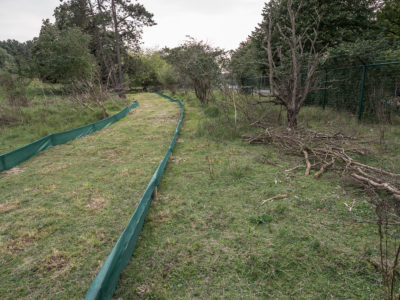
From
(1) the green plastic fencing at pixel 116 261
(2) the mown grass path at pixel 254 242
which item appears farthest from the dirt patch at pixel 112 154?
(1) the green plastic fencing at pixel 116 261

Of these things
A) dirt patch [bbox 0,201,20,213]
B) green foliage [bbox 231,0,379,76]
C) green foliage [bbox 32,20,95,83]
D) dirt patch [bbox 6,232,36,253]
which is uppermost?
green foliage [bbox 231,0,379,76]

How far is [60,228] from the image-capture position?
10.0 ft

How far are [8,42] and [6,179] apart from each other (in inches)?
4729

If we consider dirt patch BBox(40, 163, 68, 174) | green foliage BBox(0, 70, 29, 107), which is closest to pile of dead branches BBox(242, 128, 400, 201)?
dirt patch BBox(40, 163, 68, 174)

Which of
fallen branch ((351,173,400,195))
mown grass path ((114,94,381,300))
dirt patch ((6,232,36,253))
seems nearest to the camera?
mown grass path ((114,94,381,300))

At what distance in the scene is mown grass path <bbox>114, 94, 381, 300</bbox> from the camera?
2057mm

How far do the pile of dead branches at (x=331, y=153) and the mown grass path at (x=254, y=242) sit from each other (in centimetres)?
29

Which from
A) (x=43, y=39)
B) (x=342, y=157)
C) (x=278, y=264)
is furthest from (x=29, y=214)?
(x=43, y=39)

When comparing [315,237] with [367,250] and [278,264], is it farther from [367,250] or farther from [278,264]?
[278,264]

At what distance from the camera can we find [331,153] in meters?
4.83

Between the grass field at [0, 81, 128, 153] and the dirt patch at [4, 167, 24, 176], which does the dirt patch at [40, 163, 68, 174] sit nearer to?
the dirt patch at [4, 167, 24, 176]

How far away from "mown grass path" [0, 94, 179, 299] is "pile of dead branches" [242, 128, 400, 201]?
9.70 feet

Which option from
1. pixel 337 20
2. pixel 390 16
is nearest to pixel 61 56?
pixel 337 20

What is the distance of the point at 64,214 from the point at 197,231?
1.90 metres
